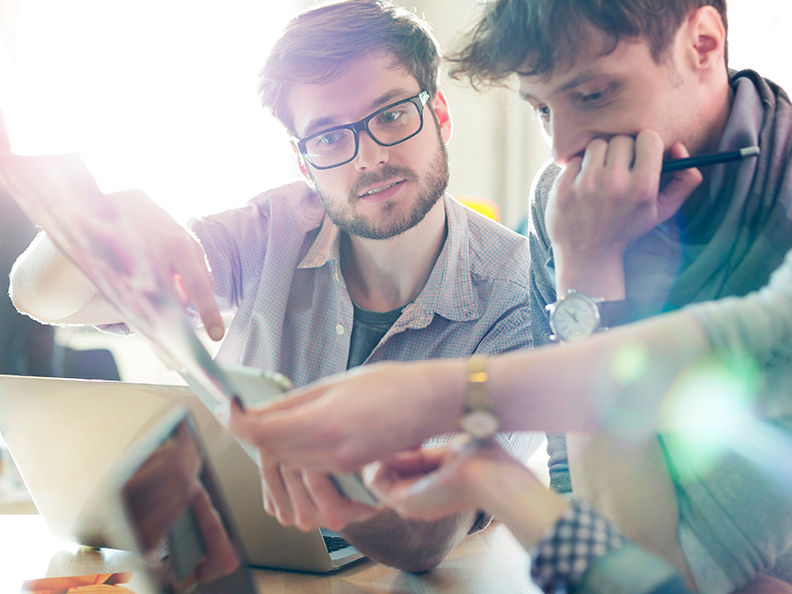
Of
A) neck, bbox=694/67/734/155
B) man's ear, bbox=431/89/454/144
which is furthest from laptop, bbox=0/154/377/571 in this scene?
man's ear, bbox=431/89/454/144

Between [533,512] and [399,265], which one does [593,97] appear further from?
[399,265]

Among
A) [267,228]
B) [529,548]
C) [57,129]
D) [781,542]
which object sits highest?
[57,129]

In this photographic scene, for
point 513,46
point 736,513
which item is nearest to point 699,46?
point 513,46

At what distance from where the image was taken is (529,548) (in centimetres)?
51

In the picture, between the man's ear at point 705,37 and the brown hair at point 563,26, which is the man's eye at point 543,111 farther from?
the man's ear at point 705,37

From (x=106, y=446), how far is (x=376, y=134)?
32.7 inches


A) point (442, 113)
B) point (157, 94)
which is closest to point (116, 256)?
point (442, 113)

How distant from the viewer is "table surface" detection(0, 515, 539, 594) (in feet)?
2.50

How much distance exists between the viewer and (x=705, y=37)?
82 cm

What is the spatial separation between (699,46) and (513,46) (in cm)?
24

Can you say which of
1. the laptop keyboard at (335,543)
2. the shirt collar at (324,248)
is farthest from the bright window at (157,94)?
the laptop keyboard at (335,543)

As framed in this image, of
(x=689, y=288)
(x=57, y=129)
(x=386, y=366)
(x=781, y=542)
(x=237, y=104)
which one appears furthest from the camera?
(x=237, y=104)

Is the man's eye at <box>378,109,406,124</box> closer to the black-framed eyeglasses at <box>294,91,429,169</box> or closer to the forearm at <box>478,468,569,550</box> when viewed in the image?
the black-framed eyeglasses at <box>294,91,429,169</box>

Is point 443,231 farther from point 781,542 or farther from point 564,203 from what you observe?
point 781,542
